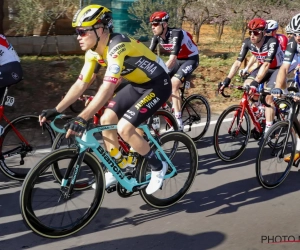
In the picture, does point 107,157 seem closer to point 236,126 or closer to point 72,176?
point 72,176

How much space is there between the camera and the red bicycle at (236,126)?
6.57 meters

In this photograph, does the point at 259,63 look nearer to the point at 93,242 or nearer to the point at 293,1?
the point at 93,242

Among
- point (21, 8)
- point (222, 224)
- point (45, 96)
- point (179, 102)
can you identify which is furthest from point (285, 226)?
point (21, 8)

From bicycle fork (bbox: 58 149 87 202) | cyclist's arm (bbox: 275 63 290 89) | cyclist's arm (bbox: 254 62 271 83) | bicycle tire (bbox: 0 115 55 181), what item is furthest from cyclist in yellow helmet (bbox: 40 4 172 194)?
cyclist's arm (bbox: 254 62 271 83)

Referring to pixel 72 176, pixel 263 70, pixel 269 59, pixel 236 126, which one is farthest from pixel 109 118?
pixel 269 59

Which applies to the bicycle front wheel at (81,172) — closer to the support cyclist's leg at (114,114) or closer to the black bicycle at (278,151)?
the support cyclist's leg at (114,114)

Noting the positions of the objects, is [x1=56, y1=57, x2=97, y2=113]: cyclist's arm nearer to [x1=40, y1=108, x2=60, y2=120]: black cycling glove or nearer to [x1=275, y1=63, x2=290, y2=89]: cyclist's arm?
[x1=40, y1=108, x2=60, y2=120]: black cycling glove

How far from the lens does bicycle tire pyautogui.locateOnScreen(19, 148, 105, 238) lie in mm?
3953

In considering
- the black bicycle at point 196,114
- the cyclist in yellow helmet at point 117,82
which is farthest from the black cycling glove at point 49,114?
the black bicycle at point 196,114

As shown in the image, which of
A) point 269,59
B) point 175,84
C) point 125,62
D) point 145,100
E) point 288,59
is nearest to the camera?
point 125,62

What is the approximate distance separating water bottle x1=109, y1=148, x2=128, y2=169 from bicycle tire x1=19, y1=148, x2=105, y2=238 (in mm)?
328

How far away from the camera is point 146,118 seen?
458cm

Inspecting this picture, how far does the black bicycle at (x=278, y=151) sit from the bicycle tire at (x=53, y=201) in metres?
2.13

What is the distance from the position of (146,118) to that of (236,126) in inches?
102
